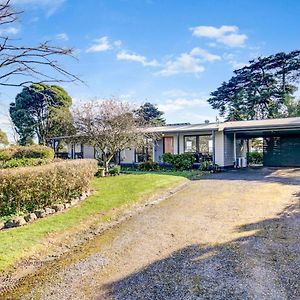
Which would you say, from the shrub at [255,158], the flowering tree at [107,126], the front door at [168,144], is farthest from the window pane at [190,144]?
the shrub at [255,158]

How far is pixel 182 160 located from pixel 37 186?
12.9m

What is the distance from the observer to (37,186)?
8125mm

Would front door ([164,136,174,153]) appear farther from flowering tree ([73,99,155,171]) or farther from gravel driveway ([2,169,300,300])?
gravel driveway ([2,169,300,300])

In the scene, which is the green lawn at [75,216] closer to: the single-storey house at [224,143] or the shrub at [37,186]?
the shrub at [37,186]

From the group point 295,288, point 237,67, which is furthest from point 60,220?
point 237,67

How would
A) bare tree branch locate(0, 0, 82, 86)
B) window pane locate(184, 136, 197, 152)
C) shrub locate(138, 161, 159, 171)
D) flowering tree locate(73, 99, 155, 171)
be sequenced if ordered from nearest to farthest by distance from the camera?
bare tree branch locate(0, 0, 82, 86) < flowering tree locate(73, 99, 155, 171) < shrub locate(138, 161, 159, 171) < window pane locate(184, 136, 197, 152)

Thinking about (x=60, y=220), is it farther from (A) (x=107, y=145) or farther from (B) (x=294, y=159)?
(B) (x=294, y=159)

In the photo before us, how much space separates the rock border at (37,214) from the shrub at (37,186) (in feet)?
0.70

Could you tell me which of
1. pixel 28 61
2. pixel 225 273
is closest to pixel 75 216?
pixel 28 61

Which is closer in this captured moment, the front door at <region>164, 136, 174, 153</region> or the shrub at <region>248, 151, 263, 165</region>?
the front door at <region>164, 136, 174, 153</region>

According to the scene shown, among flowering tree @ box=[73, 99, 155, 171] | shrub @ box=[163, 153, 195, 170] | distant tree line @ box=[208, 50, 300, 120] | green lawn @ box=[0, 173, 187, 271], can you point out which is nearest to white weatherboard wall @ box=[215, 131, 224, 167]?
shrub @ box=[163, 153, 195, 170]

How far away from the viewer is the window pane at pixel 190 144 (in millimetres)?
21188

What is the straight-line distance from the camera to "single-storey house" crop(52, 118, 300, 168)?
19.5 metres

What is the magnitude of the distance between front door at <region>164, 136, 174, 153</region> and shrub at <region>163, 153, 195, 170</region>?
5.01 ft
